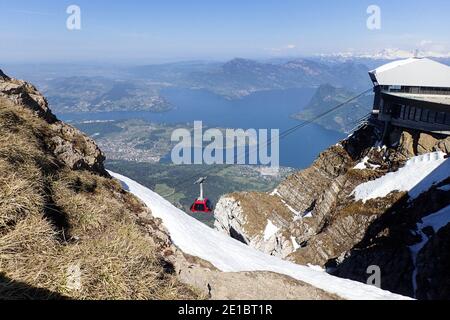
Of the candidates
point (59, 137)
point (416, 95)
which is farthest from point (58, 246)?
point (416, 95)

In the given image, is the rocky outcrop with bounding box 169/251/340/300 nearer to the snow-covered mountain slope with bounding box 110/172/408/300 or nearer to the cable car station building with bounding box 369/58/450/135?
the snow-covered mountain slope with bounding box 110/172/408/300

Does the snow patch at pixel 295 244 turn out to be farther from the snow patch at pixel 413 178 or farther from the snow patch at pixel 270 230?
the snow patch at pixel 413 178

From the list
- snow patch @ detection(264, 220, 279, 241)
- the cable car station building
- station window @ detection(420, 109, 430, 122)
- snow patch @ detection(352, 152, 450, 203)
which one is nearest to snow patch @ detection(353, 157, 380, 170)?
Answer: snow patch @ detection(352, 152, 450, 203)

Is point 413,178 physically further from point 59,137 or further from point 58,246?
point 58,246

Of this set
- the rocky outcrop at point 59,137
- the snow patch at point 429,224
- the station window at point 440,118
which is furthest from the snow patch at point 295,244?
the rocky outcrop at point 59,137

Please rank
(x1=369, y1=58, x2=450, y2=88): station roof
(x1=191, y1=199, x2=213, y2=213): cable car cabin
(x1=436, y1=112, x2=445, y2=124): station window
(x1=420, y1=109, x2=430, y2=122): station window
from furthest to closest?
1. (x1=369, y1=58, x2=450, y2=88): station roof
2. (x1=420, y1=109, x2=430, y2=122): station window
3. (x1=436, y1=112, x2=445, y2=124): station window
4. (x1=191, y1=199, x2=213, y2=213): cable car cabin

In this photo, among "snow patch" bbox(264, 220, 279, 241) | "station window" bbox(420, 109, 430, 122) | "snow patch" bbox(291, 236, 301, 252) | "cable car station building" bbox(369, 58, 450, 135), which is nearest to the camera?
"cable car station building" bbox(369, 58, 450, 135)
